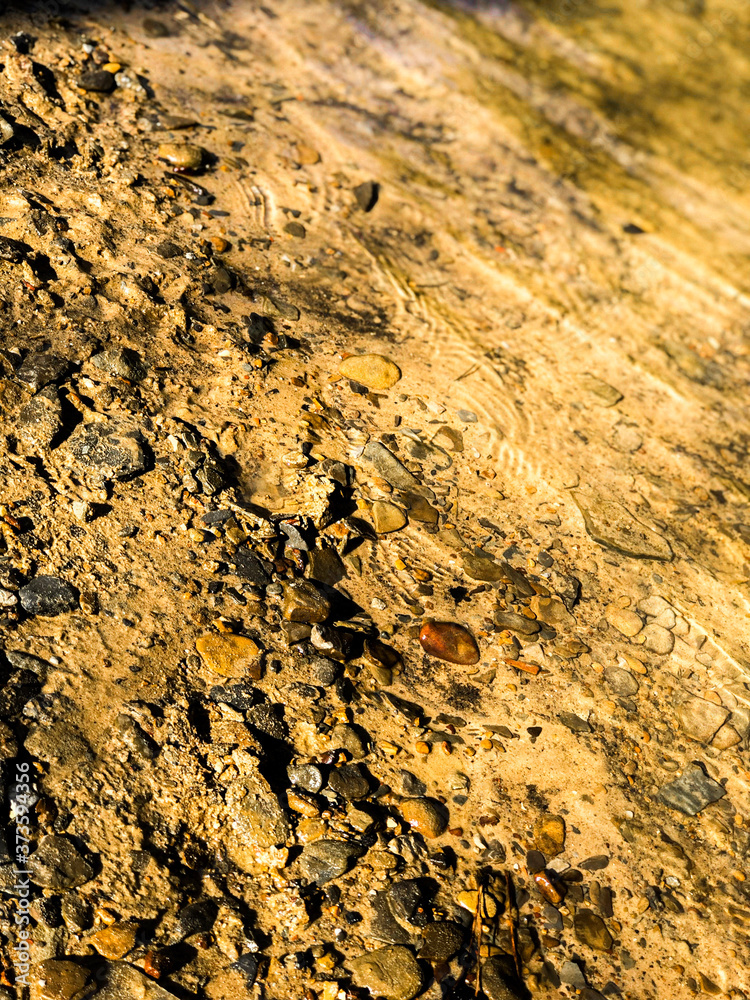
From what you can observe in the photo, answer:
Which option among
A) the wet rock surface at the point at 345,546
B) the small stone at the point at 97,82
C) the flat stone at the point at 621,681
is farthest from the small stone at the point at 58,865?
the small stone at the point at 97,82

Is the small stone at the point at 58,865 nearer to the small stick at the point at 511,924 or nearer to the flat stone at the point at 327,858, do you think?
the flat stone at the point at 327,858

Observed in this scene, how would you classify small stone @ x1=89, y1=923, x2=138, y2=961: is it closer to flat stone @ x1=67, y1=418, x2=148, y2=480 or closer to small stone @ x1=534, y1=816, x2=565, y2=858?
small stone @ x1=534, y1=816, x2=565, y2=858

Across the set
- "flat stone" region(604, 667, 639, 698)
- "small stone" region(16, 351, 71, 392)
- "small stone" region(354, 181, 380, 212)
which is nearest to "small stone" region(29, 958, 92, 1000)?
"small stone" region(16, 351, 71, 392)

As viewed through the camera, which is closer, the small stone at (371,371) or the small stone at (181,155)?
the small stone at (371,371)

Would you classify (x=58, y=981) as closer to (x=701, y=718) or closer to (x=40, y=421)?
(x=40, y=421)

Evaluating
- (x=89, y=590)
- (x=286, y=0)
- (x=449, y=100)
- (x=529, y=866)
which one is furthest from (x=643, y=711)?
(x=286, y=0)

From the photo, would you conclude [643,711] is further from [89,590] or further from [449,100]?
[449,100]

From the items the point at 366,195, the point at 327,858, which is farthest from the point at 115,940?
the point at 366,195
